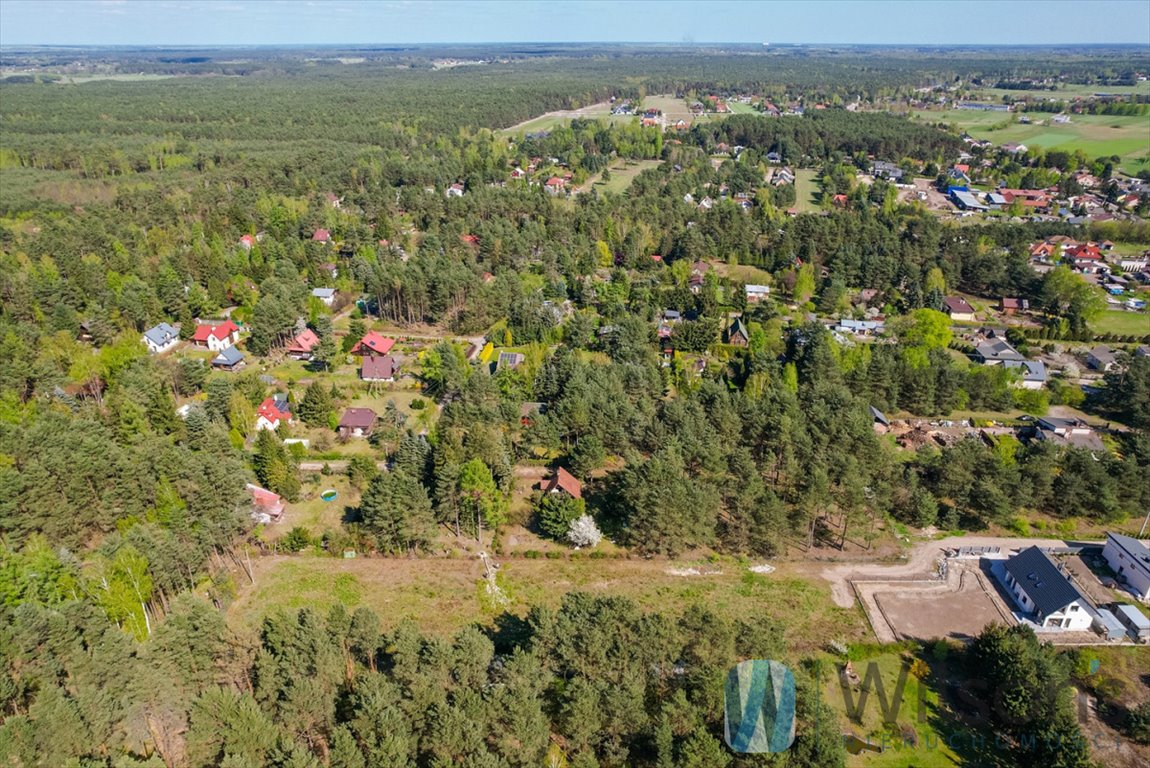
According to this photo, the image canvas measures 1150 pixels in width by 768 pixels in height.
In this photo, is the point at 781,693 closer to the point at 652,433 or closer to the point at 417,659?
the point at 417,659

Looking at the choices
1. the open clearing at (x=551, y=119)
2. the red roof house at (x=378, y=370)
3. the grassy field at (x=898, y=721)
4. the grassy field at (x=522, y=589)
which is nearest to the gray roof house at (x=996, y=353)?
the grassy field at (x=522, y=589)

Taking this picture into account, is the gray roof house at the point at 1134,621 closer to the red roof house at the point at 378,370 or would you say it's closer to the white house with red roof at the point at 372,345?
the red roof house at the point at 378,370

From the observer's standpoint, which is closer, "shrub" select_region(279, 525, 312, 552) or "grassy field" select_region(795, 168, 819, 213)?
"shrub" select_region(279, 525, 312, 552)

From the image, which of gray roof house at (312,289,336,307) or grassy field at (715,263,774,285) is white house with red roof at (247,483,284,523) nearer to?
gray roof house at (312,289,336,307)

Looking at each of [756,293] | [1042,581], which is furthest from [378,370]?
[1042,581]

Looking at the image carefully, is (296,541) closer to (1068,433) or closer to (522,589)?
(522,589)

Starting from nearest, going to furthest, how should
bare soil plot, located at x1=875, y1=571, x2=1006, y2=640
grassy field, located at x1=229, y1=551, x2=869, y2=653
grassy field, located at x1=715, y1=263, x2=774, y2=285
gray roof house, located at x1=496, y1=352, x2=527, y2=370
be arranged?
bare soil plot, located at x1=875, y1=571, x2=1006, y2=640 < grassy field, located at x1=229, y1=551, x2=869, y2=653 < gray roof house, located at x1=496, y1=352, x2=527, y2=370 < grassy field, located at x1=715, y1=263, x2=774, y2=285

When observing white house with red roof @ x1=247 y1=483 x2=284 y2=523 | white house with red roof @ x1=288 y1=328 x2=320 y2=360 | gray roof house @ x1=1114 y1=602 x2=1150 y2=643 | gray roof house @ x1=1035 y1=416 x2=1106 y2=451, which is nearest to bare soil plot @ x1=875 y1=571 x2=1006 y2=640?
gray roof house @ x1=1114 y1=602 x2=1150 y2=643
